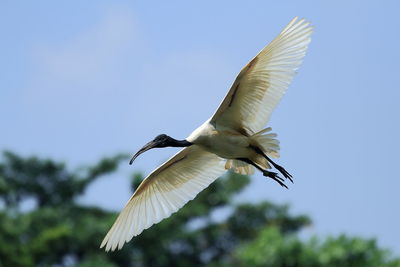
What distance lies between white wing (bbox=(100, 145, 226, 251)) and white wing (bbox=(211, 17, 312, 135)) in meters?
0.77

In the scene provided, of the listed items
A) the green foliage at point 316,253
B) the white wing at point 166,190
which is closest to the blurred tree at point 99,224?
the green foliage at point 316,253

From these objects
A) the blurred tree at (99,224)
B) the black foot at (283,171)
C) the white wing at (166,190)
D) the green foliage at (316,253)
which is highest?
the blurred tree at (99,224)

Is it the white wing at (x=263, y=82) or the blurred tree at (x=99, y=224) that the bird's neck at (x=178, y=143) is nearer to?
the white wing at (x=263, y=82)

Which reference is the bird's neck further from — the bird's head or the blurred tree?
the blurred tree

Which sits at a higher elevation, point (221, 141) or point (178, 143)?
point (178, 143)

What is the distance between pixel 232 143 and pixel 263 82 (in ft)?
1.88

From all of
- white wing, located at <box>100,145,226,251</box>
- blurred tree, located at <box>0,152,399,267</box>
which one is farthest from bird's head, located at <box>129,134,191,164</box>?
blurred tree, located at <box>0,152,399,267</box>

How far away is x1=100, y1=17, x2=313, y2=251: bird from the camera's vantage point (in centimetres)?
808

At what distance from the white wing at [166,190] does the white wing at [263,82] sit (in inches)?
30.2

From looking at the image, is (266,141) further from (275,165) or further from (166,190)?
(166,190)

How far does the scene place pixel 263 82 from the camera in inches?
325

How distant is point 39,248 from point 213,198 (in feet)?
17.4

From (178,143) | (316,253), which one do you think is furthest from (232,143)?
(316,253)

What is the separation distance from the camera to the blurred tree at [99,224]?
24625 mm
